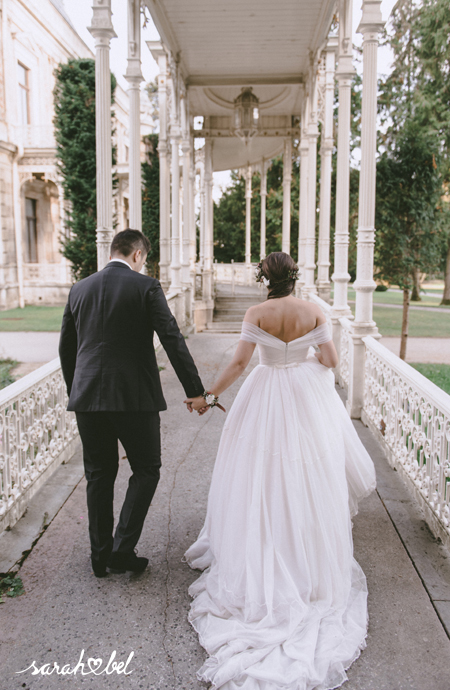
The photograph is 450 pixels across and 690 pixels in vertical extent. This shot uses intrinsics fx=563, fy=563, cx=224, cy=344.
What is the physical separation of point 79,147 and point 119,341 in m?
17.2

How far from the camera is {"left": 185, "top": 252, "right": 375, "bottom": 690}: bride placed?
239 cm

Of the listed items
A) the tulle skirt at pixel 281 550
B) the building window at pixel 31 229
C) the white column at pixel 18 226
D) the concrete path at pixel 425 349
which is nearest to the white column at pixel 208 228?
the concrete path at pixel 425 349

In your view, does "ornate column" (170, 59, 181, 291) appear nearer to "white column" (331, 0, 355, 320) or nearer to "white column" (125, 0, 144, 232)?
"white column" (125, 0, 144, 232)

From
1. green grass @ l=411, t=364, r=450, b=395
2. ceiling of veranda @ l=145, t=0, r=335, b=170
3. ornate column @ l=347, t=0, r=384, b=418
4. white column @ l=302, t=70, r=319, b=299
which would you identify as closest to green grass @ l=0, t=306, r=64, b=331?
white column @ l=302, t=70, r=319, b=299

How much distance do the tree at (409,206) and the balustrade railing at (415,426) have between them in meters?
5.36

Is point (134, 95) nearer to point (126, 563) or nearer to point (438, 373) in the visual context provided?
point (126, 563)

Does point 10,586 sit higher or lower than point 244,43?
lower

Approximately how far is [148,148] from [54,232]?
5.08m

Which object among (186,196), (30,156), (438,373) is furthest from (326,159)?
(30,156)

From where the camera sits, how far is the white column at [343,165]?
7.14 m

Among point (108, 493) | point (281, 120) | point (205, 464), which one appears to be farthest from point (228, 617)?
point (281, 120)

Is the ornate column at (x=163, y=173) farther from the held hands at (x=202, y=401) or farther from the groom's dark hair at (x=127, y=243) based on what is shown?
the held hands at (x=202, y=401)

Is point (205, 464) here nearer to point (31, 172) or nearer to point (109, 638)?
point (109, 638)

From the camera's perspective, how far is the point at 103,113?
5711mm
